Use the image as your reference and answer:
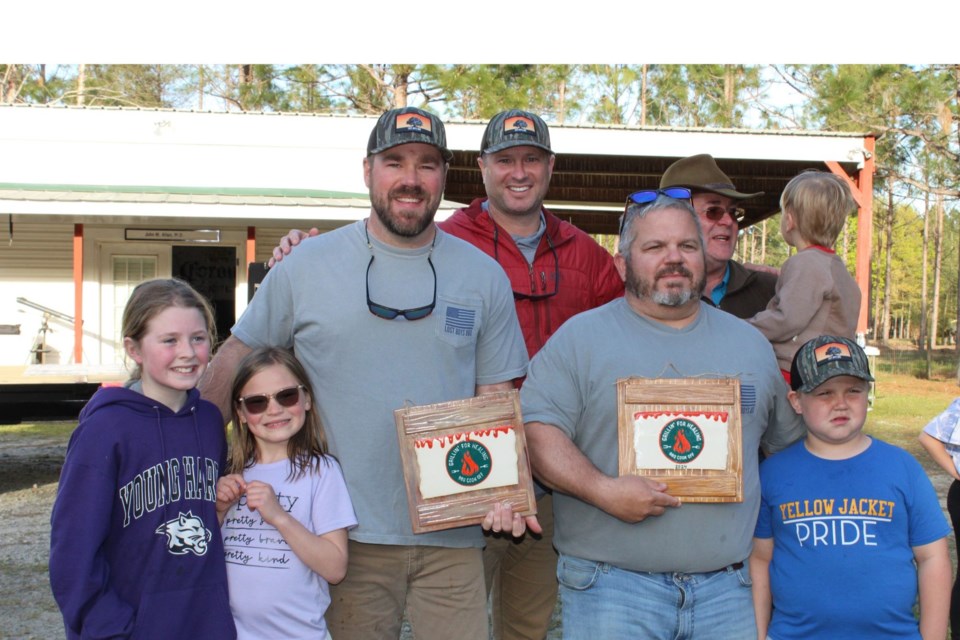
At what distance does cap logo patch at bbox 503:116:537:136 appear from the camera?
3812 mm

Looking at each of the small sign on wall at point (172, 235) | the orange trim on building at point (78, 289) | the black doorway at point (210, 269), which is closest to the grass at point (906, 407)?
the black doorway at point (210, 269)

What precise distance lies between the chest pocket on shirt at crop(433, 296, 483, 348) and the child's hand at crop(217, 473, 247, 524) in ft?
2.52

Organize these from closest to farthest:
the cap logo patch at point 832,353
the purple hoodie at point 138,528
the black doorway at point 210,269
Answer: the purple hoodie at point 138,528 → the cap logo patch at point 832,353 → the black doorway at point 210,269

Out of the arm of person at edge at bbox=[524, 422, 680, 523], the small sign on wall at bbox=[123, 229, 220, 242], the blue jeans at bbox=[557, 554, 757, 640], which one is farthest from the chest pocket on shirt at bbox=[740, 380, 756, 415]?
the small sign on wall at bbox=[123, 229, 220, 242]

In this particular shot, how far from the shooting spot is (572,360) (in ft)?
8.90

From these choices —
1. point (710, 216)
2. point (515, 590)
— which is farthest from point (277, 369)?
point (710, 216)

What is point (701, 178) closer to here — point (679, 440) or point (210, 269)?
point (679, 440)

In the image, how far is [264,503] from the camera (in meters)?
2.65

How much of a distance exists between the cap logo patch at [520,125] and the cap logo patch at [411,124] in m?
0.94

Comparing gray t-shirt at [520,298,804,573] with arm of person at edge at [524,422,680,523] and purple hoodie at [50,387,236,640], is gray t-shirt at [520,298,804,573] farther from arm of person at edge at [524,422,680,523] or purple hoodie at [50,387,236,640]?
purple hoodie at [50,387,236,640]

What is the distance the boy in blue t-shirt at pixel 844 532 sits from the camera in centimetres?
267

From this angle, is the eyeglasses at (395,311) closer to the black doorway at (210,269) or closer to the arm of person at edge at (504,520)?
the arm of person at edge at (504,520)

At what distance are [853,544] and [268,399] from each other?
185cm

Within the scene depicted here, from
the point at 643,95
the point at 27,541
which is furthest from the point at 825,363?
the point at 643,95
